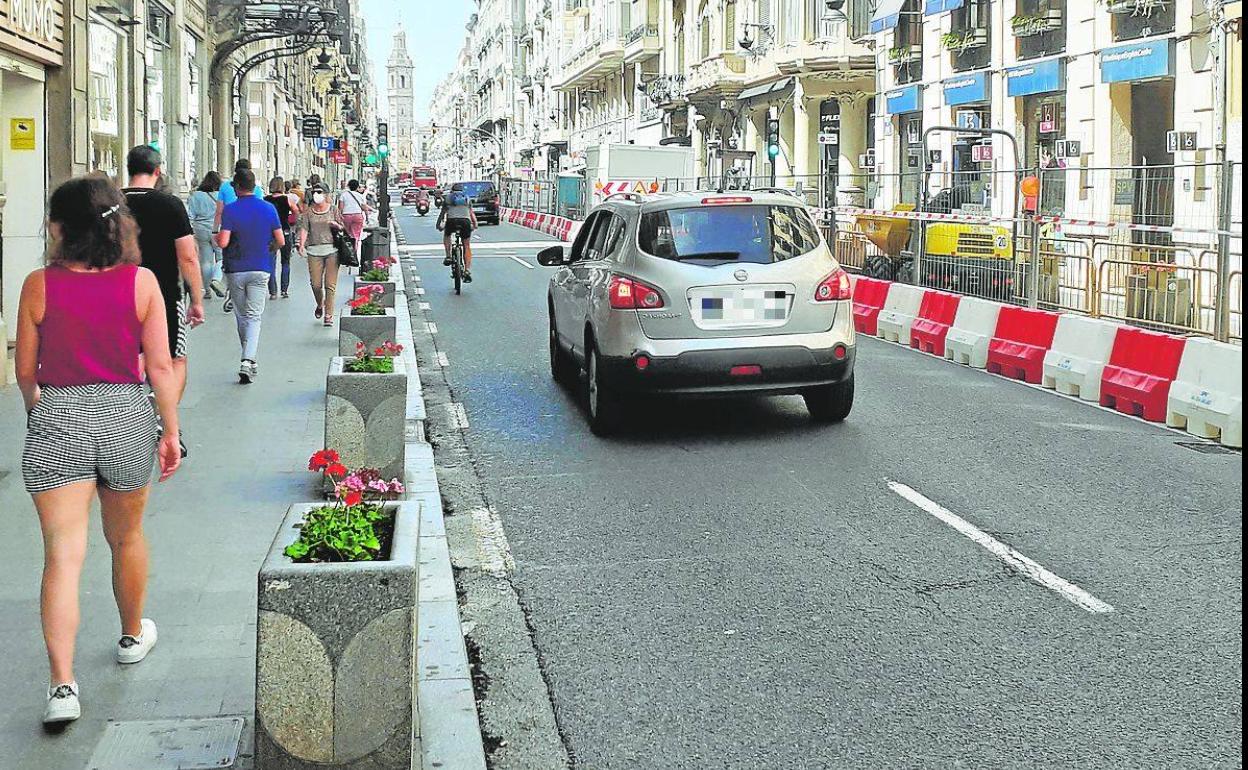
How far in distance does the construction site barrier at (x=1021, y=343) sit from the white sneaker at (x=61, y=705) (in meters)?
10.2

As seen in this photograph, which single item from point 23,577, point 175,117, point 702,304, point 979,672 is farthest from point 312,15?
point 979,672

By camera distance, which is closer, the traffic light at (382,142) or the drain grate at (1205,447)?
the drain grate at (1205,447)

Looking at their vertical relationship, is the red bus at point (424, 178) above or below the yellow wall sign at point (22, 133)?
above

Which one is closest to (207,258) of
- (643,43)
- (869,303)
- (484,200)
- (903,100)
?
(869,303)

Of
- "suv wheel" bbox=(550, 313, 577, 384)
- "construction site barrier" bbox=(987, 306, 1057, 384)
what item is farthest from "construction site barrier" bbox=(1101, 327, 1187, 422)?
"suv wheel" bbox=(550, 313, 577, 384)

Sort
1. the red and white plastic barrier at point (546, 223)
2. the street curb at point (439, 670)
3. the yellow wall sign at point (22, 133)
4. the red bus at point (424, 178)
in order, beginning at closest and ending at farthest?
the street curb at point (439, 670)
the yellow wall sign at point (22, 133)
the red and white plastic barrier at point (546, 223)
the red bus at point (424, 178)

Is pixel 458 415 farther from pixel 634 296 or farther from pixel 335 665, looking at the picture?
pixel 335 665

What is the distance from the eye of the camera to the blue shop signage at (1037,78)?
25391 millimetres

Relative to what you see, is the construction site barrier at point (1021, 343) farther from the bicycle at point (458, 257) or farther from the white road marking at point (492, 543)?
the bicycle at point (458, 257)

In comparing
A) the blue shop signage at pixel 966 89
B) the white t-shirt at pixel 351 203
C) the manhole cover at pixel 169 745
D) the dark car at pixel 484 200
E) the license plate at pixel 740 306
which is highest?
the blue shop signage at pixel 966 89

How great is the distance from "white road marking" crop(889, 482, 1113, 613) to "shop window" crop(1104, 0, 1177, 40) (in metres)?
15.6

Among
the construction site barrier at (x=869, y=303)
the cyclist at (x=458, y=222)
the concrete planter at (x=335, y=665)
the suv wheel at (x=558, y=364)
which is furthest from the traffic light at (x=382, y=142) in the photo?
the concrete planter at (x=335, y=665)

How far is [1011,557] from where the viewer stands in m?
7.11

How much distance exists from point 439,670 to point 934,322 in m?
11.7
